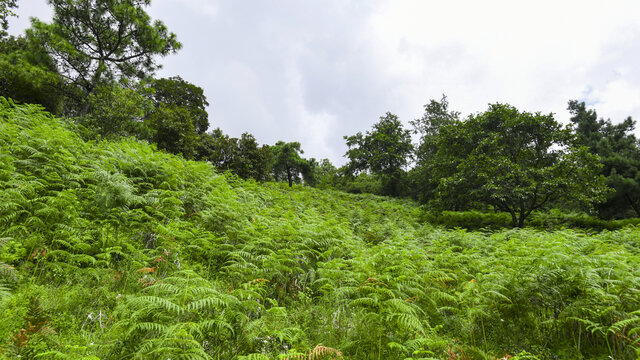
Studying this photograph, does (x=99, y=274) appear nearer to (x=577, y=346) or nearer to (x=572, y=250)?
(x=577, y=346)

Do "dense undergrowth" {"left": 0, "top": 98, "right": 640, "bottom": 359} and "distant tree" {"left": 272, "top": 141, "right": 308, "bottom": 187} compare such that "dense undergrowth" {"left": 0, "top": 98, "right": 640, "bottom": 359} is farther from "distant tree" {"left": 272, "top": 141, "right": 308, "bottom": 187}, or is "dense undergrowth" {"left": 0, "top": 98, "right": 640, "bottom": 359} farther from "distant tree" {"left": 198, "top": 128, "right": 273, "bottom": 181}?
"distant tree" {"left": 272, "top": 141, "right": 308, "bottom": 187}

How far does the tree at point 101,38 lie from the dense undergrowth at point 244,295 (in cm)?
980

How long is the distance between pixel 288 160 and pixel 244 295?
2904cm

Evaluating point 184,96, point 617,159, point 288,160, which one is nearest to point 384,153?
point 288,160

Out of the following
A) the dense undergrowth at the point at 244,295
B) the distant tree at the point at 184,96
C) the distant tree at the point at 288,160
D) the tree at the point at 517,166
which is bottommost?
the dense undergrowth at the point at 244,295

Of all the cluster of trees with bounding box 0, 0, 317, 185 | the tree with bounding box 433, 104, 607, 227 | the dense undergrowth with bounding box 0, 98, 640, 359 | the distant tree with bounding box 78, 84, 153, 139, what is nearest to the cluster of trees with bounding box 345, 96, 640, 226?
the tree with bounding box 433, 104, 607, 227

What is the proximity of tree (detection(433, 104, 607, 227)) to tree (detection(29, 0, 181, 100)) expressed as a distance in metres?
18.1

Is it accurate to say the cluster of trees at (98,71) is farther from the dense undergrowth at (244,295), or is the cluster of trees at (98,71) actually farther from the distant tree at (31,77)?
the dense undergrowth at (244,295)

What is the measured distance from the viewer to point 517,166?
11.9 metres

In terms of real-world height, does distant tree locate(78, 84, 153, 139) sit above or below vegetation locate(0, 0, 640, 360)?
above

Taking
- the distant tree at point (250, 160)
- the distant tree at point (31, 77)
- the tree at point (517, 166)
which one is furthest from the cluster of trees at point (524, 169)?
the distant tree at point (31, 77)

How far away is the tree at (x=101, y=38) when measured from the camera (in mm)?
12375

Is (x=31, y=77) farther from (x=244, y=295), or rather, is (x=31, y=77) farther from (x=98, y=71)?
(x=244, y=295)

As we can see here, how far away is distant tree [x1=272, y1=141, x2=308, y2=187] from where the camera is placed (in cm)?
3170
